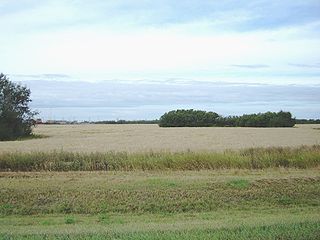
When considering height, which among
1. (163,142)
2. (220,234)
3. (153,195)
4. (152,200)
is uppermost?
(163,142)

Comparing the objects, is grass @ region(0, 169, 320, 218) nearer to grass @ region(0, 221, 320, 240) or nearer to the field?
the field

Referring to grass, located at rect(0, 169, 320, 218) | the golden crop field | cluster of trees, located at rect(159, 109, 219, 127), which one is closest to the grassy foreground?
grass, located at rect(0, 169, 320, 218)

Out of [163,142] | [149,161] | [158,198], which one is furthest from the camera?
[163,142]

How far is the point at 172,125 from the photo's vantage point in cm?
9769

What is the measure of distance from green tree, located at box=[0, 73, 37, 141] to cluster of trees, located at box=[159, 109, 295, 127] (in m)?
35.2

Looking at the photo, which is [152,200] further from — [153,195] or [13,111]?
[13,111]

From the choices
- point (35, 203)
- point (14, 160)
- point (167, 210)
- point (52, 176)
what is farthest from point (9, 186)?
point (14, 160)

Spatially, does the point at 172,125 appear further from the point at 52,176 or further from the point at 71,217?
the point at 71,217

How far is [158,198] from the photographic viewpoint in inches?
675

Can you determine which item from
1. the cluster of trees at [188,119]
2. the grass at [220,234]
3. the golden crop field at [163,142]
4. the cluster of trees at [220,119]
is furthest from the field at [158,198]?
the cluster of trees at [188,119]

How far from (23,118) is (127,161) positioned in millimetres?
43577

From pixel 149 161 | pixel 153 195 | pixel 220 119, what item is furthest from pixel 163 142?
pixel 220 119

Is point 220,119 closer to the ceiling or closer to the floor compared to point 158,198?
closer to the ceiling

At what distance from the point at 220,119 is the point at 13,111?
147ft
